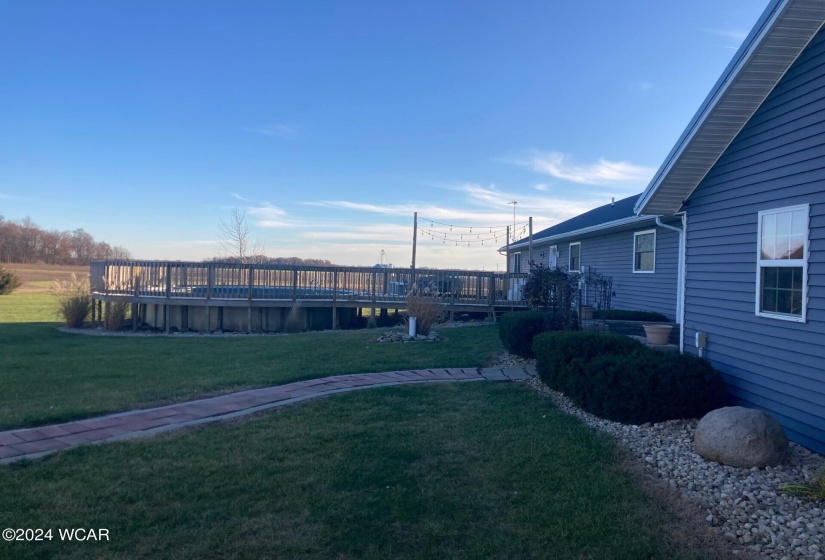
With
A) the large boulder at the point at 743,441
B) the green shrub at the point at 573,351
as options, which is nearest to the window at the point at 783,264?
the large boulder at the point at 743,441

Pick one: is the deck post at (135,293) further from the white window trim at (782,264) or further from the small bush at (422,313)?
the white window trim at (782,264)

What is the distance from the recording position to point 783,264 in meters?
5.56

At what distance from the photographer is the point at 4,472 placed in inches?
166

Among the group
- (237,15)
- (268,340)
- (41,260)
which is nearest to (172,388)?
(268,340)

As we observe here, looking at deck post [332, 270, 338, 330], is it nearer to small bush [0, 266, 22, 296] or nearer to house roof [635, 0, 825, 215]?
house roof [635, 0, 825, 215]

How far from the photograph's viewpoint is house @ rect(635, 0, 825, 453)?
5105 millimetres

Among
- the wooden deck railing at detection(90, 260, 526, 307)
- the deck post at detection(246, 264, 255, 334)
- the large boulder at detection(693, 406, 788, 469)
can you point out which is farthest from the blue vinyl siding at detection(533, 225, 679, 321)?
the deck post at detection(246, 264, 255, 334)

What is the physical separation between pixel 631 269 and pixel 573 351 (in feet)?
26.0

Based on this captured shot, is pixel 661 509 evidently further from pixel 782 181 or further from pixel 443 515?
pixel 782 181

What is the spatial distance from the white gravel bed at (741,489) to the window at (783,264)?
4.47 feet

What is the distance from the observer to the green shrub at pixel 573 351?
21.8ft

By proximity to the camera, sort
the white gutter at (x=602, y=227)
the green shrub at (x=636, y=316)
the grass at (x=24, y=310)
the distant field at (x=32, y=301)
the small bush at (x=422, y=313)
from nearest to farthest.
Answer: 1. the green shrub at (x=636, y=316)
2. the white gutter at (x=602, y=227)
3. the small bush at (x=422, y=313)
4. the grass at (x=24, y=310)
5. the distant field at (x=32, y=301)

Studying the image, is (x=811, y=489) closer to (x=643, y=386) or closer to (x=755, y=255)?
(x=643, y=386)

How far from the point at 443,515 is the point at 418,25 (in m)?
12.3
